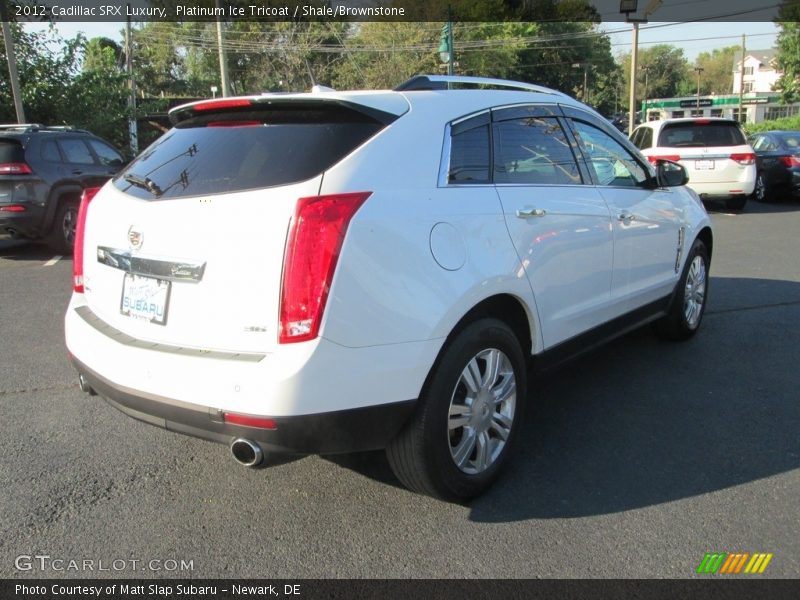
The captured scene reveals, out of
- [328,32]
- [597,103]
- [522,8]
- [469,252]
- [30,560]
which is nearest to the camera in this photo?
[30,560]

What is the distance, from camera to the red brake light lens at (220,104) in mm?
3013

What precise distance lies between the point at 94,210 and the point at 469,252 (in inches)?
70.6

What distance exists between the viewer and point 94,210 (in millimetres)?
3240

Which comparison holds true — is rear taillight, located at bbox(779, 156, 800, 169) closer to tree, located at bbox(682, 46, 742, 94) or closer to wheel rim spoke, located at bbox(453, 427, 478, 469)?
wheel rim spoke, located at bbox(453, 427, 478, 469)

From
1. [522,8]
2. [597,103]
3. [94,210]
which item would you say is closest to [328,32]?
[522,8]

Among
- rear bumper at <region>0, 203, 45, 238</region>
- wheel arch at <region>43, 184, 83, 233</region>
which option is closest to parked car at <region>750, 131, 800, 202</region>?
wheel arch at <region>43, 184, 83, 233</region>

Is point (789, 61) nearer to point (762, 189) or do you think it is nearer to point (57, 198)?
point (762, 189)

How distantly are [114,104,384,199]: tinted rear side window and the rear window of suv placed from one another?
11.5m

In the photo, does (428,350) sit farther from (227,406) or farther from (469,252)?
(227,406)

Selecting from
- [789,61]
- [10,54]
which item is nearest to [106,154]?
[10,54]

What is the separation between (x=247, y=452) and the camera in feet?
8.30

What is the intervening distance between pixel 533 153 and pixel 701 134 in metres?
10.9

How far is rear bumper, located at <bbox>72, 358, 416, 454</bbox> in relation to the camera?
96.4 inches
